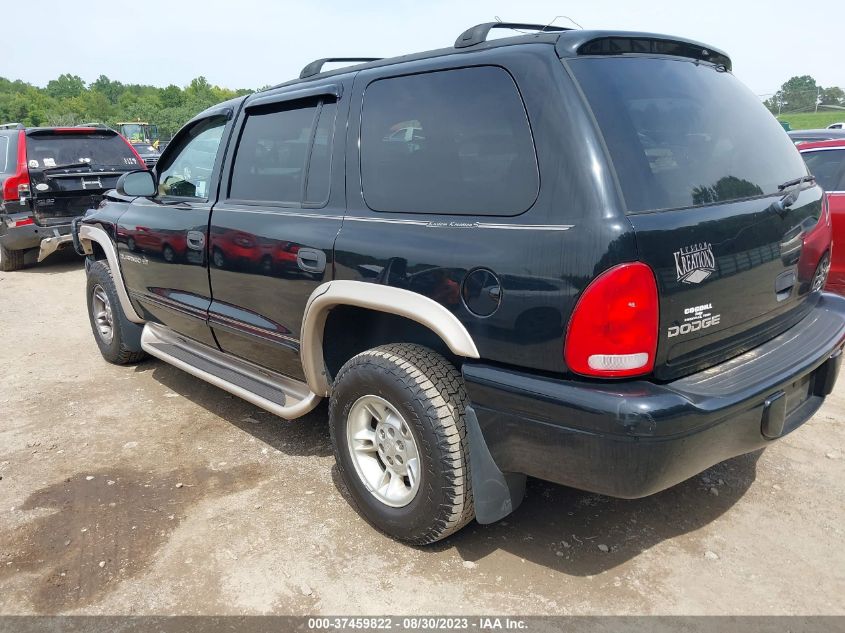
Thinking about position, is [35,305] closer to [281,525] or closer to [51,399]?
[51,399]

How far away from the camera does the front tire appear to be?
97.1 inches

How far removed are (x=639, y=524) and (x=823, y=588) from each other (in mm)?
706

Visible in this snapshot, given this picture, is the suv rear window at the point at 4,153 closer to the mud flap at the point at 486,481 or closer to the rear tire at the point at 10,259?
the rear tire at the point at 10,259

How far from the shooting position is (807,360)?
2584mm

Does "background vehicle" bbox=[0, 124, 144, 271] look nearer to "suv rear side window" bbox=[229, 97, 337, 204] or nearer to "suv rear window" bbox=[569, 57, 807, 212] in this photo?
"suv rear side window" bbox=[229, 97, 337, 204]

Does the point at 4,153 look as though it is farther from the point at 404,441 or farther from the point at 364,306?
the point at 404,441

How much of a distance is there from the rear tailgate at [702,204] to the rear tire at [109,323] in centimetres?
377

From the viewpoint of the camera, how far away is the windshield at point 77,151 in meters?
8.47

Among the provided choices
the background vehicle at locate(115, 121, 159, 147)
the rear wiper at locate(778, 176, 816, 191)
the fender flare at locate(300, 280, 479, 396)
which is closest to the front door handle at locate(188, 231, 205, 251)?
the fender flare at locate(300, 280, 479, 396)

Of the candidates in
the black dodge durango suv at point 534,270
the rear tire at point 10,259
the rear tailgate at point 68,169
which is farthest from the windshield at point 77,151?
the black dodge durango suv at point 534,270

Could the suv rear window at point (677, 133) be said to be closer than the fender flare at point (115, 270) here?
Yes

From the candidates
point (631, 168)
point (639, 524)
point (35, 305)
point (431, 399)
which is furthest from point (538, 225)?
point (35, 305)

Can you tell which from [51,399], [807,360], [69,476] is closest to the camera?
[807,360]

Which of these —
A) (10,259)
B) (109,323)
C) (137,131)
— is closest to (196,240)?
(109,323)
